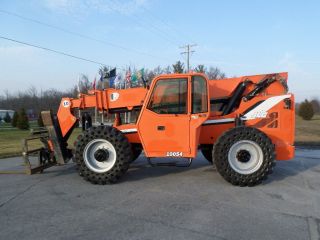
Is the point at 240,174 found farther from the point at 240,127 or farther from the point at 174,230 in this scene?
the point at 174,230

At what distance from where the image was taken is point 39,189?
630cm

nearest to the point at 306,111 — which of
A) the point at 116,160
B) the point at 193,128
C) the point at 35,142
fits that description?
the point at 35,142

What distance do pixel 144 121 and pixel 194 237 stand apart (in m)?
3.19

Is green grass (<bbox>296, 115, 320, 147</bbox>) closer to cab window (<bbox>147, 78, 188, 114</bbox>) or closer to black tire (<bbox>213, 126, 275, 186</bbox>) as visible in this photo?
black tire (<bbox>213, 126, 275, 186</bbox>)

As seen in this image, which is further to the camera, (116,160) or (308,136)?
(308,136)

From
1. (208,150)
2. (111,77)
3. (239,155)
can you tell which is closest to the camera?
(239,155)

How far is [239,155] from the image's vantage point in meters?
6.53

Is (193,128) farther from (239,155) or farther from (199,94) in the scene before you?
(239,155)

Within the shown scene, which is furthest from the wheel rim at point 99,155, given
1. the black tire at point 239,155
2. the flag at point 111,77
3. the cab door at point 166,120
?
the flag at point 111,77

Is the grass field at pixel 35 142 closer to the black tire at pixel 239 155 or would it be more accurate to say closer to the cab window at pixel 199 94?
the cab window at pixel 199 94

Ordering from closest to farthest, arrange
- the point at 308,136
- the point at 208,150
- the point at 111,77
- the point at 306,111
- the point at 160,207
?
1. the point at 160,207
2. the point at 208,150
3. the point at 111,77
4. the point at 308,136
5. the point at 306,111

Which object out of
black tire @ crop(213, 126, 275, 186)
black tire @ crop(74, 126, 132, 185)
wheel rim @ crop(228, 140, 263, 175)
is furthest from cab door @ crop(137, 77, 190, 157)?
wheel rim @ crop(228, 140, 263, 175)

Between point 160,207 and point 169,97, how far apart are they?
2453mm

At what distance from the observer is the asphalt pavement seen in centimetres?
420
